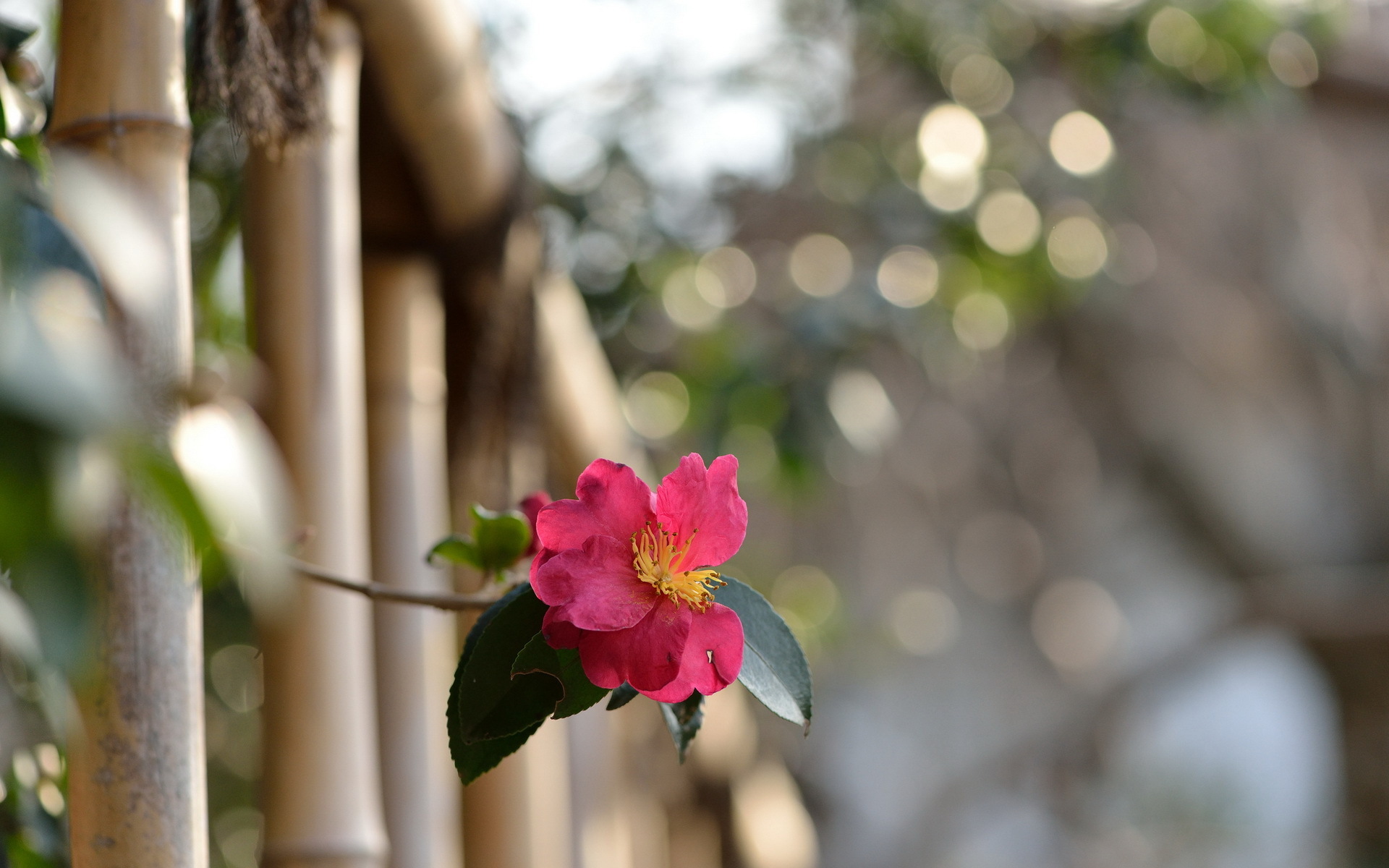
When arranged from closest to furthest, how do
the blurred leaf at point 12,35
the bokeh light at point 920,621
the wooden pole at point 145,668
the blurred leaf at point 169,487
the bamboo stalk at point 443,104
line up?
the blurred leaf at point 169,487 < the wooden pole at point 145,668 < the blurred leaf at point 12,35 < the bamboo stalk at point 443,104 < the bokeh light at point 920,621

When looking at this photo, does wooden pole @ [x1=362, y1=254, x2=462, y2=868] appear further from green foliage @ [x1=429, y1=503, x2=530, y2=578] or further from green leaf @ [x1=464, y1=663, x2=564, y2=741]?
green leaf @ [x1=464, y1=663, x2=564, y2=741]

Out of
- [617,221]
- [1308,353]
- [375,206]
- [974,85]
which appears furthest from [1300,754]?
[375,206]

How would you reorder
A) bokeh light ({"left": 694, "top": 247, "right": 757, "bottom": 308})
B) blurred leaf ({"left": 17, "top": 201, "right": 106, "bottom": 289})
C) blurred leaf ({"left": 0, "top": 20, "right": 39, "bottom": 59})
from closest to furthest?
blurred leaf ({"left": 17, "top": 201, "right": 106, "bottom": 289}), blurred leaf ({"left": 0, "top": 20, "right": 39, "bottom": 59}), bokeh light ({"left": 694, "top": 247, "right": 757, "bottom": 308})

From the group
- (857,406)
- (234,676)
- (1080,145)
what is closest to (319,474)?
(857,406)

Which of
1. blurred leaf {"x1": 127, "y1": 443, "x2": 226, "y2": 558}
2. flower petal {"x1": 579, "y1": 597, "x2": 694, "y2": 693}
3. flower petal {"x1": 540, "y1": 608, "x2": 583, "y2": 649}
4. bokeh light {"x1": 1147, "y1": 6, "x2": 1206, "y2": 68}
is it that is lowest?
bokeh light {"x1": 1147, "y1": 6, "x2": 1206, "y2": 68}

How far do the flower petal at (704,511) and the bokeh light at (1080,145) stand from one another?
1.99 metres

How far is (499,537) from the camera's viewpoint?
1.71 feet

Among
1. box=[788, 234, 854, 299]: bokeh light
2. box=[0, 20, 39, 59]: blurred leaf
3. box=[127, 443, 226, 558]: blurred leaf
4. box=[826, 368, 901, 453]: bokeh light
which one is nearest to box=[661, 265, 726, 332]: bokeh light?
box=[788, 234, 854, 299]: bokeh light

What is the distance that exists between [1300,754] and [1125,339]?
275 cm

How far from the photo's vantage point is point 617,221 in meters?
2.11

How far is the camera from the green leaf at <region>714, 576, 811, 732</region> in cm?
41

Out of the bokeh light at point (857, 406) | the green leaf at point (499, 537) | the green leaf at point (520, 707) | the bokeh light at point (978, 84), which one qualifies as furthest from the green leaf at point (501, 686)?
the bokeh light at point (978, 84)

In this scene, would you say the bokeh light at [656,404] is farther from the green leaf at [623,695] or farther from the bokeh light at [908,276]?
the green leaf at [623,695]

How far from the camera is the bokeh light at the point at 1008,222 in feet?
6.88
